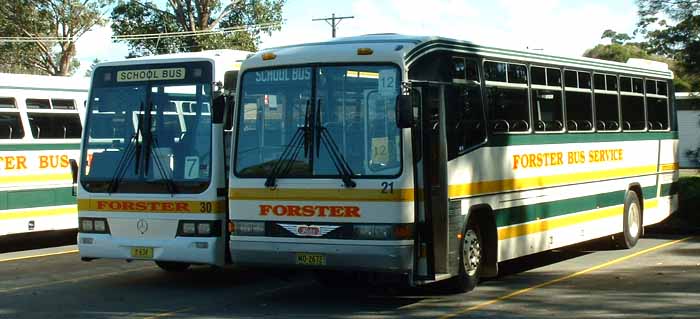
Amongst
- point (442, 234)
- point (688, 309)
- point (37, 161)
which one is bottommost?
point (688, 309)

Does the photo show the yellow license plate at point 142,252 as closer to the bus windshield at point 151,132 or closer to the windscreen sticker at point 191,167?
the bus windshield at point 151,132

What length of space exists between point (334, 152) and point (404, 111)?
99 centimetres

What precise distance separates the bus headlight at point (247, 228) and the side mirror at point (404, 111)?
6.51 ft

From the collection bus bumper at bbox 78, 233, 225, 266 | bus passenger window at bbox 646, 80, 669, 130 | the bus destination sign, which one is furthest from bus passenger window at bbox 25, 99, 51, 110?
bus passenger window at bbox 646, 80, 669, 130

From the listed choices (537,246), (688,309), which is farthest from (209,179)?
(688,309)

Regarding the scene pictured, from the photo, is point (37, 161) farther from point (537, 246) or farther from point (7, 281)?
point (537, 246)

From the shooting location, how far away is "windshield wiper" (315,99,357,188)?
1138 centimetres

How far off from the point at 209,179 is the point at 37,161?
643cm

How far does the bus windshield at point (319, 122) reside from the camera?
11344 millimetres

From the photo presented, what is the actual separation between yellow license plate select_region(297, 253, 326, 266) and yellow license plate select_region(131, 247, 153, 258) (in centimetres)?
239

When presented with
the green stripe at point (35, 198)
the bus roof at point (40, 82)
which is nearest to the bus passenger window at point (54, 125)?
the bus roof at point (40, 82)

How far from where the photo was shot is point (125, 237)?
1327cm

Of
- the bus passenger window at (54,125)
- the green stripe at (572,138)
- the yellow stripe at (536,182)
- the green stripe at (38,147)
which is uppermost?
the bus passenger window at (54,125)

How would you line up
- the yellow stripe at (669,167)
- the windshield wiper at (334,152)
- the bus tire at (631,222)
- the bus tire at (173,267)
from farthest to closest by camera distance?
the yellow stripe at (669,167), the bus tire at (631,222), the bus tire at (173,267), the windshield wiper at (334,152)
